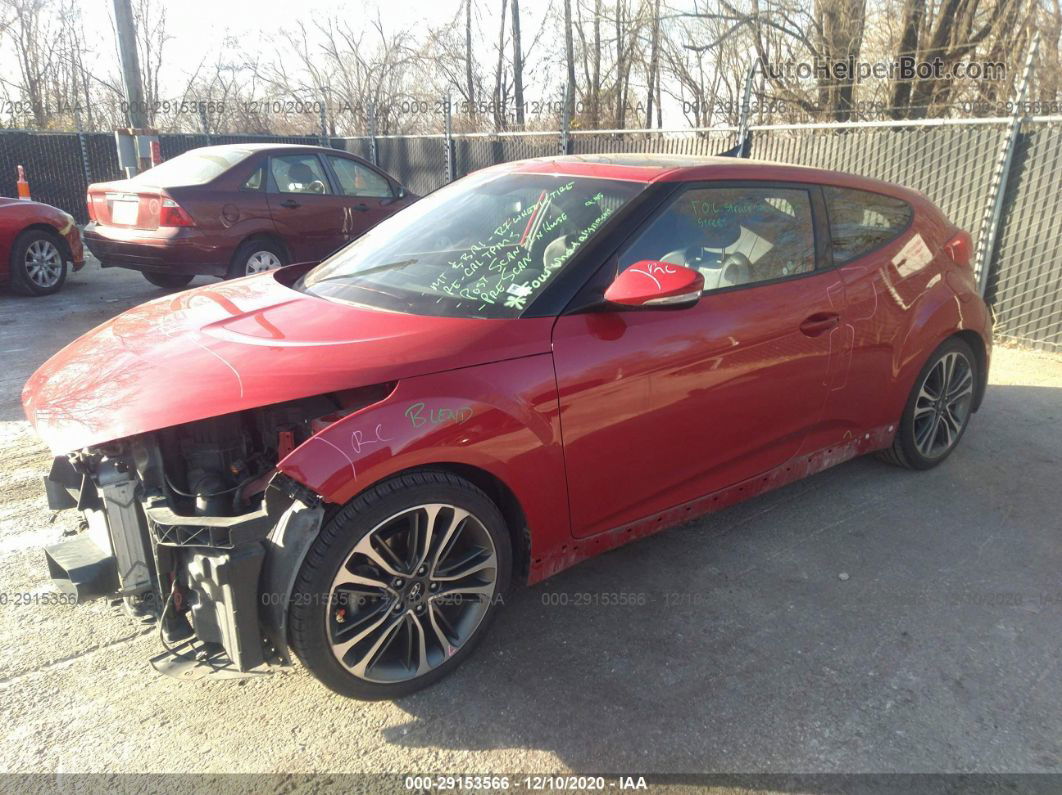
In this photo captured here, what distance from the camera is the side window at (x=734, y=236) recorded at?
308 cm

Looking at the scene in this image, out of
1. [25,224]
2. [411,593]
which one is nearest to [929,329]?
[411,593]

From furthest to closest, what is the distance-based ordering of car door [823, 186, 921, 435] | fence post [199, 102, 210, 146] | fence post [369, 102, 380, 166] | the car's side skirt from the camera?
fence post [369, 102, 380, 166]
fence post [199, 102, 210, 146]
car door [823, 186, 921, 435]
the car's side skirt

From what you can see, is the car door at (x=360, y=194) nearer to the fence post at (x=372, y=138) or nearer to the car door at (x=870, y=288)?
the car door at (x=870, y=288)

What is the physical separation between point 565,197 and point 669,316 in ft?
2.31

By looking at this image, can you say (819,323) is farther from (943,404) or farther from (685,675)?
(685,675)

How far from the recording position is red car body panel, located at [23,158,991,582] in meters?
2.37

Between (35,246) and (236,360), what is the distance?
779 centimetres

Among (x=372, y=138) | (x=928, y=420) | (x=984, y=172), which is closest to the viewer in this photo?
(x=928, y=420)

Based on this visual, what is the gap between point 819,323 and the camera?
3418 mm

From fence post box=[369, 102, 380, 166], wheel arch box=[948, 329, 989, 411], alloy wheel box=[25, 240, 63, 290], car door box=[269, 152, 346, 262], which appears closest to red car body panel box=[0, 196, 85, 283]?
alloy wheel box=[25, 240, 63, 290]

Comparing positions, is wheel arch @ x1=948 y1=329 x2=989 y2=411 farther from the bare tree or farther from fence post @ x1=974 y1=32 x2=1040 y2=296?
the bare tree

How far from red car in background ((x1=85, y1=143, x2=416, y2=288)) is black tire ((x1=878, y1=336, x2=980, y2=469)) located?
6373mm

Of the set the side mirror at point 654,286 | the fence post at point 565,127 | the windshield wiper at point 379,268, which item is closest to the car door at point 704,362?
the side mirror at point 654,286

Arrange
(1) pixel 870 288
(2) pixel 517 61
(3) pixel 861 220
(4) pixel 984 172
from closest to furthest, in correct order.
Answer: (1) pixel 870 288 < (3) pixel 861 220 < (4) pixel 984 172 < (2) pixel 517 61
